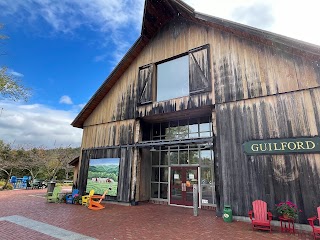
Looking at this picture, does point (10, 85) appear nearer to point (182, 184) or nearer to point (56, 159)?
point (182, 184)

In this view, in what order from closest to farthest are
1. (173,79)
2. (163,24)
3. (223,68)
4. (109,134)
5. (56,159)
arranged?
(223,68) < (173,79) < (163,24) < (109,134) < (56,159)

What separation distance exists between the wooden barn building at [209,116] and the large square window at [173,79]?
0.23 feet

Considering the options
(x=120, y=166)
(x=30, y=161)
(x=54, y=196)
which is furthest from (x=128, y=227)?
(x=30, y=161)

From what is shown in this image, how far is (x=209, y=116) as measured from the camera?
1208 cm

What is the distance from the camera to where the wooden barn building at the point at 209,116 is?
7.82 metres

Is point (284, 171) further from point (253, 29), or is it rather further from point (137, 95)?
point (137, 95)

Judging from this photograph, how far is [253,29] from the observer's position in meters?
8.79

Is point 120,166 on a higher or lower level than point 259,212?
higher

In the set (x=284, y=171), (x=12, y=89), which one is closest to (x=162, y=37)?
(x=12, y=89)

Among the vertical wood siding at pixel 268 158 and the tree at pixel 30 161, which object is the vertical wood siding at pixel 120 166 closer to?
the vertical wood siding at pixel 268 158

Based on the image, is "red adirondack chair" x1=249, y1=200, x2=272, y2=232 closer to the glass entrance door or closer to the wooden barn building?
the wooden barn building

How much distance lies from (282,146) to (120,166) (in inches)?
357

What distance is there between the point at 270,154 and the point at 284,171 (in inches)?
31.2

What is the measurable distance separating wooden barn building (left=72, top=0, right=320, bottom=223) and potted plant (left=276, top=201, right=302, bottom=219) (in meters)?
0.48
